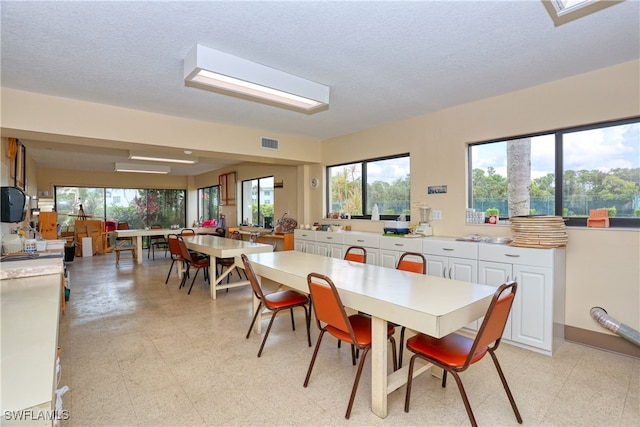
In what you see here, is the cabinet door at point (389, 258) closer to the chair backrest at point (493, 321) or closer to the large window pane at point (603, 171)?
the large window pane at point (603, 171)

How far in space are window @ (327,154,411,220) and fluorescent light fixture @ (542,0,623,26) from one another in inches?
107

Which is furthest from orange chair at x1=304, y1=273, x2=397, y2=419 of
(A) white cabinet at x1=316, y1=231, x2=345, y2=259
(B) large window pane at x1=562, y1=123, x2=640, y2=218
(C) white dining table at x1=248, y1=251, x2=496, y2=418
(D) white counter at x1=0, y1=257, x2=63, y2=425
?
(A) white cabinet at x1=316, y1=231, x2=345, y2=259

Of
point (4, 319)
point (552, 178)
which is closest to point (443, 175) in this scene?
point (552, 178)

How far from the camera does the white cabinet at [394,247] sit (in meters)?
3.84

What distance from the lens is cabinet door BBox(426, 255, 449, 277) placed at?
3.52 m

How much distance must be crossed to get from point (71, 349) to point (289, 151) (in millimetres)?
3860

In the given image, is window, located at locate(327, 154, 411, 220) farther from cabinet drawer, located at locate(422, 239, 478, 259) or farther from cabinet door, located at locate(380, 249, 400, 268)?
cabinet drawer, located at locate(422, 239, 478, 259)

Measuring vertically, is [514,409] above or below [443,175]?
below

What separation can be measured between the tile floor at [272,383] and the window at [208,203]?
6.87m

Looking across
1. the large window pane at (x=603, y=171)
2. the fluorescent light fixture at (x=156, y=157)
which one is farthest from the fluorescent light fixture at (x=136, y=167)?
the large window pane at (x=603, y=171)

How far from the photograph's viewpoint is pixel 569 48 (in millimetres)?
2523

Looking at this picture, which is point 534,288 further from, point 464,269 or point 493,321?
point 493,321

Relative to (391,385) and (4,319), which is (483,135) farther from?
(4,319)

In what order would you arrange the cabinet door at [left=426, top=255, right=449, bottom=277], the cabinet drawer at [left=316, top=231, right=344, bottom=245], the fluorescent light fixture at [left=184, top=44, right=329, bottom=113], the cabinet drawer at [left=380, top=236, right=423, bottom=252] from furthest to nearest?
the cabinet drawer at [left=316, top=231, right=344, bottom=245]
the cabinet drawer at [left=380, top=236, right=423, bottom=252]
the cabinet door at [left=426, top=255, right=449, bottom=277]
the fluorescent light fixture at [left=184, top=44, right=329, bottom=113]
